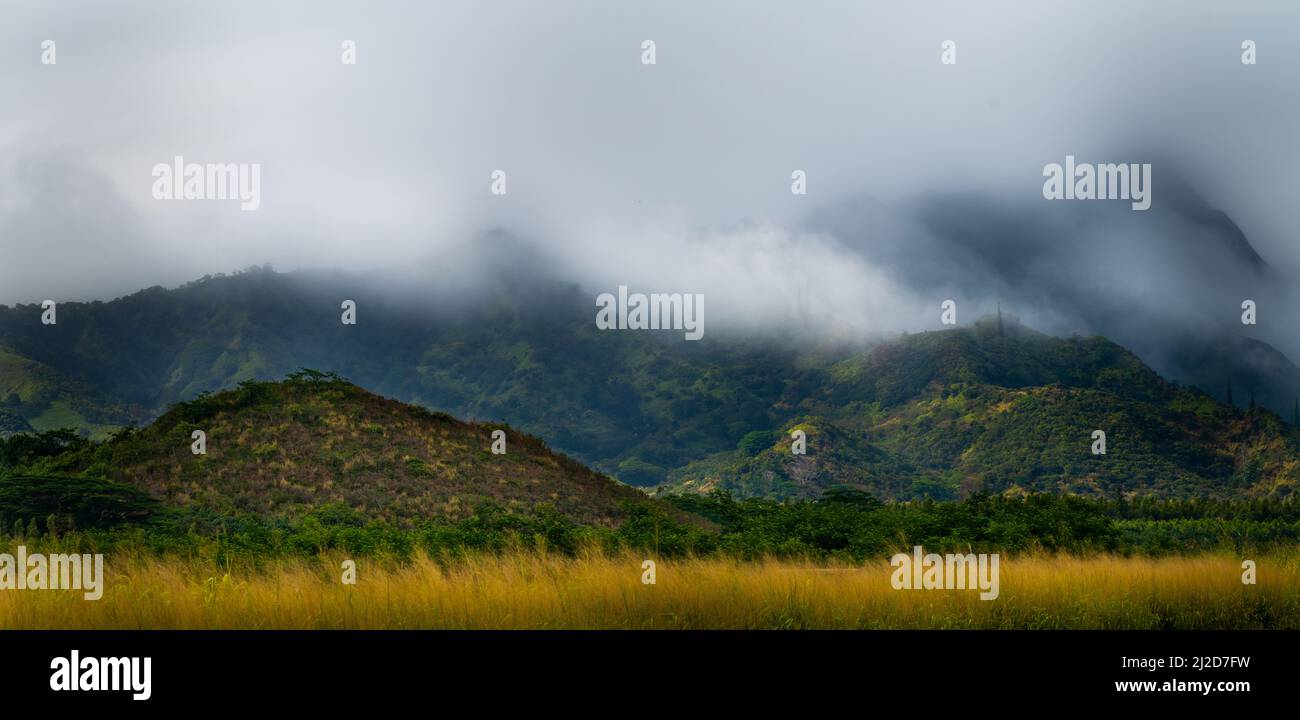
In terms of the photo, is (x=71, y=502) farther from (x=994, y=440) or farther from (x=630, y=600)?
(x=994, y=440)

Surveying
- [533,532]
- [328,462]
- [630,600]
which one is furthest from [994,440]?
[630,600]

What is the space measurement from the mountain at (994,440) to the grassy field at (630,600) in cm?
8594

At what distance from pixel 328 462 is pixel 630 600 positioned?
99.2 feet

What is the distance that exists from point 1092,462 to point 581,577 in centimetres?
12077

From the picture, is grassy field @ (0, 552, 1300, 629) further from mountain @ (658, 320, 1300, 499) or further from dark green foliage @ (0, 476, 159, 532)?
mountain @ (658, 320, 1300, 499)

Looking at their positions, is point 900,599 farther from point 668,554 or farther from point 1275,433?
point 1275,433

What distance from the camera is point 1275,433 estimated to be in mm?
126875

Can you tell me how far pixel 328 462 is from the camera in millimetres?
38531

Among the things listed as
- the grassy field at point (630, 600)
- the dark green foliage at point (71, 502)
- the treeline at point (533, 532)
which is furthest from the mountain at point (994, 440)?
the grassy field at point (630, 600)

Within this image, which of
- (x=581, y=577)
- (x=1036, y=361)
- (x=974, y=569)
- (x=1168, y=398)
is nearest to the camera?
(x=581, y=577)

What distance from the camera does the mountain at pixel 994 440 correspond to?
114312 millimetres

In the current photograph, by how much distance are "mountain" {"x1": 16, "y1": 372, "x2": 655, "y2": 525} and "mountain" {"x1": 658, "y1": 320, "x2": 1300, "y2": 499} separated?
59556 millimetres

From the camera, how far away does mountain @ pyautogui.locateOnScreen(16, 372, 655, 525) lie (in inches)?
1389
